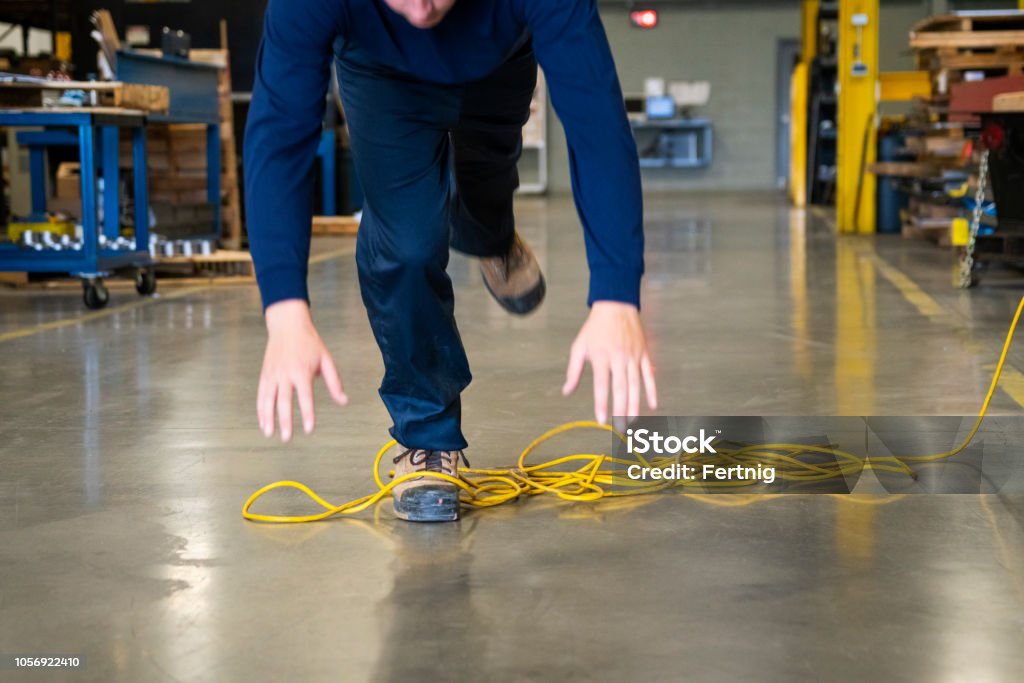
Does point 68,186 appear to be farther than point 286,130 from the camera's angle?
Yes

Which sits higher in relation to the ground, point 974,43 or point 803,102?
point 803,102

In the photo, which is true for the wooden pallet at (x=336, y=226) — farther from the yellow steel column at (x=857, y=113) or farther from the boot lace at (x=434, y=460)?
the boot lace at (x=434, y=460)

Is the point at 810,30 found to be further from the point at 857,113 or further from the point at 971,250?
the point at 971,250

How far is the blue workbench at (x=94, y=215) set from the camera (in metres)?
6.47

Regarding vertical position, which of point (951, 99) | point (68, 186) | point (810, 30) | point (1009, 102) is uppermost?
point (810, 30)

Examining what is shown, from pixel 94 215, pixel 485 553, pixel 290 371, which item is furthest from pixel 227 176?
pixel 290 371

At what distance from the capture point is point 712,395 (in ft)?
13.2

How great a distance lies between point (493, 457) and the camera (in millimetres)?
3262

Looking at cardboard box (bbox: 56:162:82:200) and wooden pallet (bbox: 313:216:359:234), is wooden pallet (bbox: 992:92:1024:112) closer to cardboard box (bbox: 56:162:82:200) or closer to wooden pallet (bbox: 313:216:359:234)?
cardboard box (bbox: 56:162:82:200)

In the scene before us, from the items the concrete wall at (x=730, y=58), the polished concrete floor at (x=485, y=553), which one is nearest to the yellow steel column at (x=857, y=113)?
the polished concrete floor at (x=485, y=553)

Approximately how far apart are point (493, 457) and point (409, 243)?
91 cm

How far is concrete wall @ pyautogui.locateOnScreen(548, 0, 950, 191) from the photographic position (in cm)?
2445

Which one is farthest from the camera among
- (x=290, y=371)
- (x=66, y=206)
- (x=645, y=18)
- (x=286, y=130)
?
(x=645, y=18)

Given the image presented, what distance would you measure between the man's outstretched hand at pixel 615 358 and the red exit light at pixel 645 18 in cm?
2372
